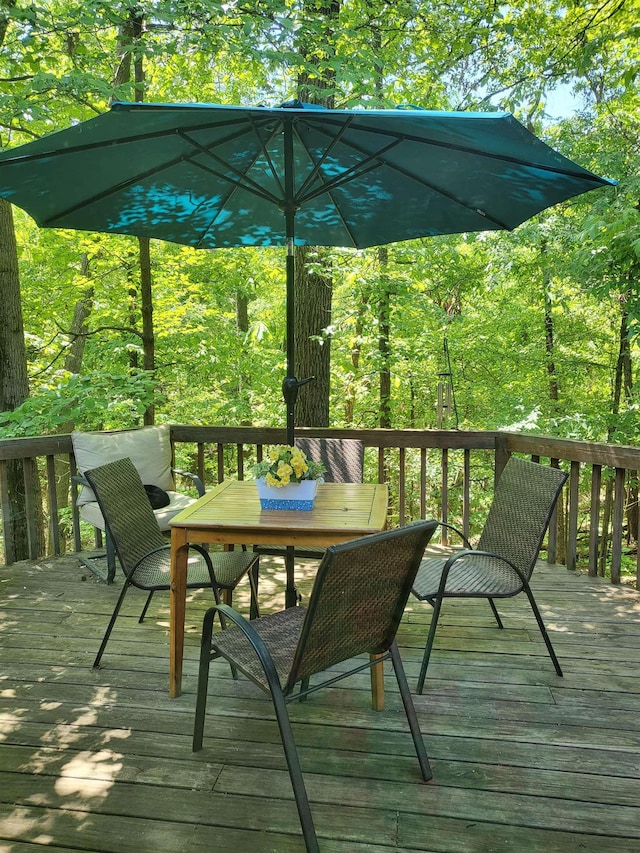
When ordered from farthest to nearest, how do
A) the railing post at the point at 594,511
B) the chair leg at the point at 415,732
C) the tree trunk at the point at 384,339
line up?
the tree trunk at the point at 384,339 < the railing post at the point at 594,511 < the chair leg at the point at 415,732

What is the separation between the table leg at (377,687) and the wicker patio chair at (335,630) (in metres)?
0.30

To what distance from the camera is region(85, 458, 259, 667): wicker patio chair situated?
102 inches

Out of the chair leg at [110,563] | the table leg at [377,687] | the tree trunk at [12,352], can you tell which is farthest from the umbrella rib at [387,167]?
the tree trunk at [12,352]

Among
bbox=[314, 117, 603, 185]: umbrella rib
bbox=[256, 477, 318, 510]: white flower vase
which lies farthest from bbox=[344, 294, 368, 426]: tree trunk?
bbox=[256, 477, 318, 510]: white flower vase

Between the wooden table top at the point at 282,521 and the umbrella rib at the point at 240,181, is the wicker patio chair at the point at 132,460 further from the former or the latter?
the umbrella rib at the point at 240,181

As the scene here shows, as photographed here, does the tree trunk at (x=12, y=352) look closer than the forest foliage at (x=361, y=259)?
No

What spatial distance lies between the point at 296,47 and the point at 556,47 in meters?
2.91

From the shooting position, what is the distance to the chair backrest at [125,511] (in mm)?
2646

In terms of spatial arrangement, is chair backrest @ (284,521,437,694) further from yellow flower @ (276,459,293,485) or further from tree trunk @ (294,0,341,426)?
tree trunk @ (294,0,341,426)

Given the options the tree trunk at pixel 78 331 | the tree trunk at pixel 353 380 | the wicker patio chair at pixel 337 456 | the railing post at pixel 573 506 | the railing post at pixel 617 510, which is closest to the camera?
the railing post at pixel 617 510

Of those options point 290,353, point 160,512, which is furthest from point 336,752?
point 160,512

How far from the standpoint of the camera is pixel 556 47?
226 inches

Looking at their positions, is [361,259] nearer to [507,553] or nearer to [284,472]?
[507,553]

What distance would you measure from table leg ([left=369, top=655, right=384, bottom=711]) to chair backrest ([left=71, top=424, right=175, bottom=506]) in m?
2.52
